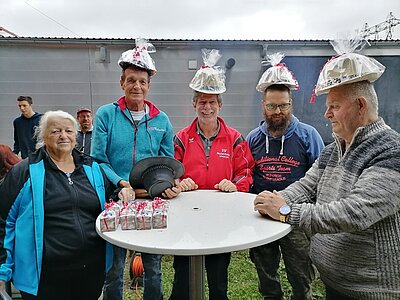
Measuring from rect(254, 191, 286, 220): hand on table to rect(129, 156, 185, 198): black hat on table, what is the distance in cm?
57

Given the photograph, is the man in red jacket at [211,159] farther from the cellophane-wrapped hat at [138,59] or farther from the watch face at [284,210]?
the watch face at [284,210]

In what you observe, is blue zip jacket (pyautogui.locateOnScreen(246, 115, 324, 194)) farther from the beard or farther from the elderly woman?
the elderly woman

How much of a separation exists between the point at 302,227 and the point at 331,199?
199mm

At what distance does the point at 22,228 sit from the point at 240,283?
7.38 feet

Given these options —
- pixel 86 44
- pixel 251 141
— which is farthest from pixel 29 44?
pixel 251 141

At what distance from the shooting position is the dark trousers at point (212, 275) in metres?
2.20

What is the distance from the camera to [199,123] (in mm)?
2363

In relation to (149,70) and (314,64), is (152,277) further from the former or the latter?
(314,64)

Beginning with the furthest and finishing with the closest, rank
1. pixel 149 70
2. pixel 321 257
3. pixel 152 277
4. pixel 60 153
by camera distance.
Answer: pixel 152 277
pixel 149 70
pixel 60 153
pixel 321 257

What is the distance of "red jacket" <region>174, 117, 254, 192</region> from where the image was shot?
2262 millimetres

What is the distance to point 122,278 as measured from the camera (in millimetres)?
2357

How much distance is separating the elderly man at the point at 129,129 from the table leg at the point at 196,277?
0.59m

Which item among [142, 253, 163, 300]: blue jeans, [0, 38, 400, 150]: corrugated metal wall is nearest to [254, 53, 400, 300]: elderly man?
[142, 253, 163, 300]: blue jeans

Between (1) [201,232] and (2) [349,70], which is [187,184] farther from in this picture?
(2) [349,70]
